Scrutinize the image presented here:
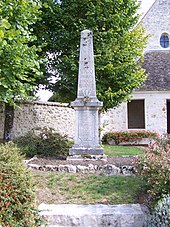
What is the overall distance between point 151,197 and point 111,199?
2.59ft

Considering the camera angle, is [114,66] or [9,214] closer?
[9,214]

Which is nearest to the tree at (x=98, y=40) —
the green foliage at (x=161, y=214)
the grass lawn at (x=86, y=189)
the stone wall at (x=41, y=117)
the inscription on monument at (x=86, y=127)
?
the inscription on monument at (x=86, y=127)

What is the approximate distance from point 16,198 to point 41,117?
9443 millimetres

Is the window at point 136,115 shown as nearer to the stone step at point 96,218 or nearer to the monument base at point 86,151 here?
the monument base at point 86,151

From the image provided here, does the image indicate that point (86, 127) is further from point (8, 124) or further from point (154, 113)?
point (154, 113)

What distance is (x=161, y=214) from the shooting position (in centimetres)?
304

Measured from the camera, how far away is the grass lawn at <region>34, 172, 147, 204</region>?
4.06m

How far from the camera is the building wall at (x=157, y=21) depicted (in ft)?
59.9

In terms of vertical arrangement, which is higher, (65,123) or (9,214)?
(65,123)

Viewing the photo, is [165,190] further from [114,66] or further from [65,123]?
[65,123]

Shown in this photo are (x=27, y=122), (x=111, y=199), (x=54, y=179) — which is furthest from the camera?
(x=27, y=122)

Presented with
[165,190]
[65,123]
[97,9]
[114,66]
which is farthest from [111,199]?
[65,123]

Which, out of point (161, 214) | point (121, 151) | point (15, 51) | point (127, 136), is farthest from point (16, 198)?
point (127, 136)

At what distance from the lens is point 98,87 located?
9.67m
